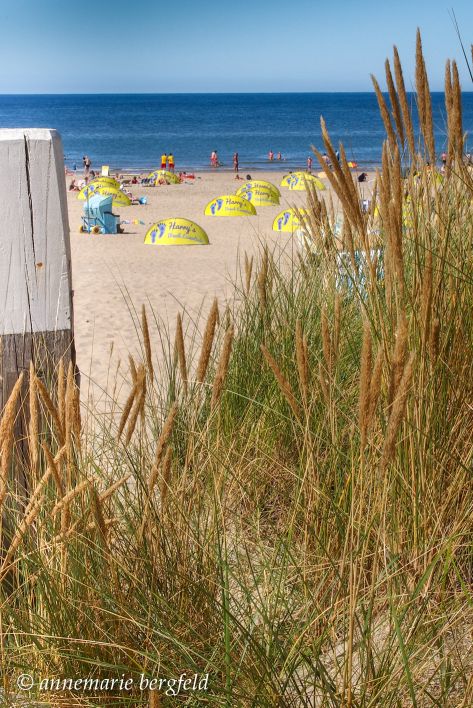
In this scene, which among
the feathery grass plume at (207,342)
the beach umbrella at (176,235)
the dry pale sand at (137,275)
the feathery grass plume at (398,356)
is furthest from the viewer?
the beach umbrella at (176,235)

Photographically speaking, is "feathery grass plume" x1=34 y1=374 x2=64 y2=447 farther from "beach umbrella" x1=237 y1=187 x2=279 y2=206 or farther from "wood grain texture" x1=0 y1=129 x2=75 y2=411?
"beach umbrella" x1=237 y1=187 x2=279 y2=206

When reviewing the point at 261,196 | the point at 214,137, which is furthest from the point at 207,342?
the point at 214,137

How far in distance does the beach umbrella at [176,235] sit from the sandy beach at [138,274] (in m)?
0.23

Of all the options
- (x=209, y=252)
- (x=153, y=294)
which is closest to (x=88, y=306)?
(x=153, y=294)

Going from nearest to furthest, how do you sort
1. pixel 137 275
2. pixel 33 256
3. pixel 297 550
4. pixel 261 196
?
pixel 297 550
pixel 33 256
pixel 137 275
pixel 261 196

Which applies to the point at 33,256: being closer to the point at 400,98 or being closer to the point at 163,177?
the point at 400,98

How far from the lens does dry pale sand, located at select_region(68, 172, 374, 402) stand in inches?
293

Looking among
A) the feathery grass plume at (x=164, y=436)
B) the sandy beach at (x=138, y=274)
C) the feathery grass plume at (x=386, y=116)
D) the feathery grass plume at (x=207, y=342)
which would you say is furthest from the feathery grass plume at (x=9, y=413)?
the sandy beach at (x=138, y=274)

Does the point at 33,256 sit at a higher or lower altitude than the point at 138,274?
higher

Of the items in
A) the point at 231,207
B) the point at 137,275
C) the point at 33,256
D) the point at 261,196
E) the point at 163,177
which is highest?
the point at 163,177

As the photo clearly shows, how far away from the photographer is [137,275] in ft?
36.6

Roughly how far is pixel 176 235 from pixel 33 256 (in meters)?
12.0

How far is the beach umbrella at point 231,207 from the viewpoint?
17.3 m

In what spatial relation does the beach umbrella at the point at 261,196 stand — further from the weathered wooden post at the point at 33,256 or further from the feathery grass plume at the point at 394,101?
the weathered wooden post at the point at 33,256
